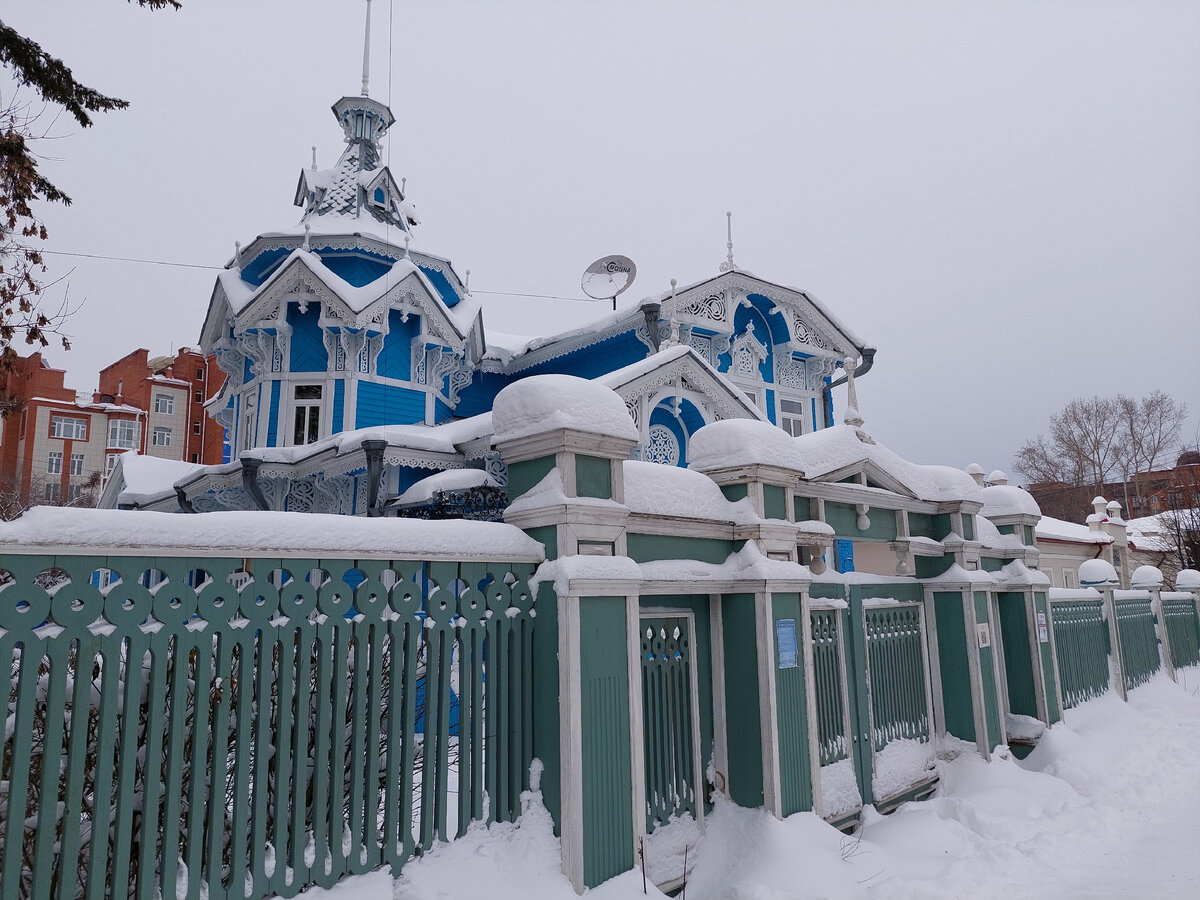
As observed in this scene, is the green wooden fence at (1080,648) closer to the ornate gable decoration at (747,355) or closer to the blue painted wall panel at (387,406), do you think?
the ornate gable decoration at (747,355)

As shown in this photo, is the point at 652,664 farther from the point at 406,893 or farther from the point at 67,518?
the point at 67,518

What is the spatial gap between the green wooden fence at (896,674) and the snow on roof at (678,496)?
7.09ft

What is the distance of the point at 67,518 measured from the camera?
2830 mm

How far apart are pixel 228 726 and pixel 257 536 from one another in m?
0.76

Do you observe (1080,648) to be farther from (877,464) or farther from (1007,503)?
(877,464)

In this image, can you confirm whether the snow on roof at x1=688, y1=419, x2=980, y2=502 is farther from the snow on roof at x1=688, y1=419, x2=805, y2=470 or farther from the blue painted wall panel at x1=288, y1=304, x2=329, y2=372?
the blue painted wall panel at x1=288, y1=304, x2=329, y2=372

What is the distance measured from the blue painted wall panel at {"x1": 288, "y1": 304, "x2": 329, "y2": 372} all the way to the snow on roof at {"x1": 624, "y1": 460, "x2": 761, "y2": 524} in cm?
988

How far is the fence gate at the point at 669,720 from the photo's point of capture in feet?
16.0

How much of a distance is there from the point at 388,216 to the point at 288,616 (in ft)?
46.1

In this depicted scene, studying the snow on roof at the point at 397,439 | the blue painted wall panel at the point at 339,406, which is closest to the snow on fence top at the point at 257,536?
the snow on roof at the point at 397,439

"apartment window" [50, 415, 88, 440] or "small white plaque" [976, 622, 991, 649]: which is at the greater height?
"apartment window" [50, 415, 88, 440]

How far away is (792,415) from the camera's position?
54.2 ft

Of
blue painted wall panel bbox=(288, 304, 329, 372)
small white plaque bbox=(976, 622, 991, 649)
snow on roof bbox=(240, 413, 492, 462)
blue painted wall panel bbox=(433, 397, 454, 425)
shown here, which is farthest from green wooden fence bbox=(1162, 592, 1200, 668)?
blue painted wall panel bbox=(288, 304, 329, 372)

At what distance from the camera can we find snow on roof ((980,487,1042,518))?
9.39 metres
